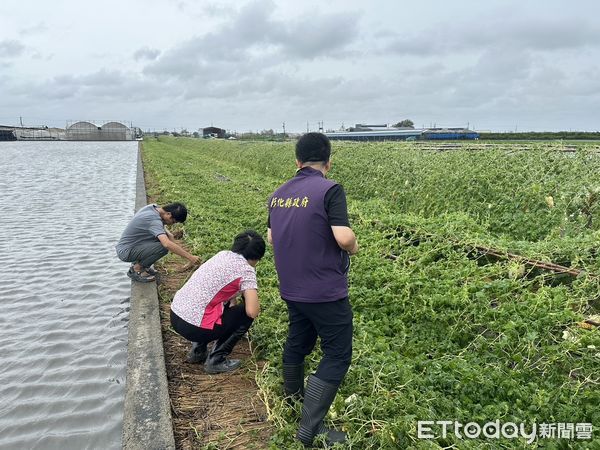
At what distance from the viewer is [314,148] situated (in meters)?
2.86

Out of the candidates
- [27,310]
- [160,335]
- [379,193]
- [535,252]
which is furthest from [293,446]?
[379,193]

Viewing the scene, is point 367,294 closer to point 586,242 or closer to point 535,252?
point 535,252

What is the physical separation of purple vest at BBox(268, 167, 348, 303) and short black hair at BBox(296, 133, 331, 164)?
3.1 inches

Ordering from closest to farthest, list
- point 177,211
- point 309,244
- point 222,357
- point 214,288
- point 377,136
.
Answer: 1. point 309,244
2. point 214,288
3. point 222,357
4. point 177,211
5. point 377,136

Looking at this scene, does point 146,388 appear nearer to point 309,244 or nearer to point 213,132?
point 309,244

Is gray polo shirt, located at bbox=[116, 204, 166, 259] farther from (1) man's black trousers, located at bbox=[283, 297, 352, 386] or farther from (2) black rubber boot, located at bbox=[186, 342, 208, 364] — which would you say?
(1) man's black trousers, located at bbox=[283, 297, 352, 386]

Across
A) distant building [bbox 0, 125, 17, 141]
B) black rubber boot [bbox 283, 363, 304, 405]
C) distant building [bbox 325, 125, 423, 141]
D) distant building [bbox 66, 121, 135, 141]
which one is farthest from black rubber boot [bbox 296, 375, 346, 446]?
distant building [bbox 66, 121, 135, 141]

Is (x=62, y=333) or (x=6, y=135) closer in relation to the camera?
(x=62, y=333)

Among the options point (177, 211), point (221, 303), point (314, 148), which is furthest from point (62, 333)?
point (314, 148)

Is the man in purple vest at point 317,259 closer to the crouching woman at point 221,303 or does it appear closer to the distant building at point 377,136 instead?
the crouching woman at point 221,303

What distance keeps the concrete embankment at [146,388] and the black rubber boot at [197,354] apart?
10.9 inches

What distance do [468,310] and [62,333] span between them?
15.2 feet

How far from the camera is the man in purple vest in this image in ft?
8.88

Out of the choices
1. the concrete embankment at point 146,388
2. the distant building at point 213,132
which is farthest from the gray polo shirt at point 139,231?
the distant building at point 213,132
